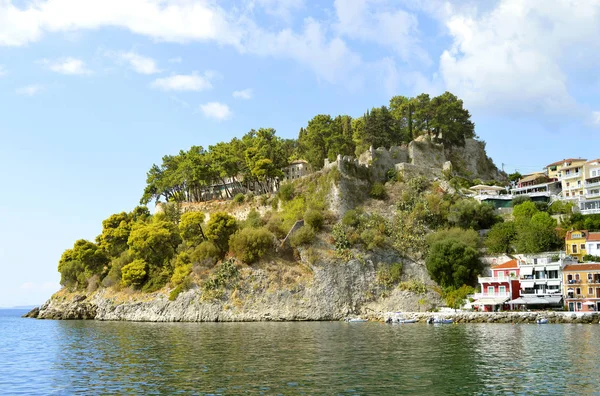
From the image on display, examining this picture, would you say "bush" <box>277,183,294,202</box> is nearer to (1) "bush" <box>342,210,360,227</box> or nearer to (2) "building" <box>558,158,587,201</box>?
(1) "bush" <box>342,210,360,227</box>

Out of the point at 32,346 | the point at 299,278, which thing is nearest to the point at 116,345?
the point at 32,346

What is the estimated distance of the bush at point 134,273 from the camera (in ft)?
242

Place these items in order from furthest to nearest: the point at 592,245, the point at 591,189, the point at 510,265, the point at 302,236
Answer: the point at 591,189 < the point at 302,236 < the point at 592,245 < the point at 510,265

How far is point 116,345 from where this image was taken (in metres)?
43.4

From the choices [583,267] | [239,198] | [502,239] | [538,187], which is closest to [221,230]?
[239,198]

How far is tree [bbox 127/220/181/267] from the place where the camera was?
7606 cm

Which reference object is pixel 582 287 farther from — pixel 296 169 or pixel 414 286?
pixel 296 169

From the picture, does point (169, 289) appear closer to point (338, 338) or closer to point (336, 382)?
point (338, 338)

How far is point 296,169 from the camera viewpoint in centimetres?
9131

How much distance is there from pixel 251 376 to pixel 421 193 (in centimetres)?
5396

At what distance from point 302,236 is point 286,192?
11.5m

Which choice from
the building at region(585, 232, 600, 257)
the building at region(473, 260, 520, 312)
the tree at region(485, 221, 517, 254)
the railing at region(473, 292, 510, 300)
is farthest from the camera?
the tree at region(485, 221, 517, 254)

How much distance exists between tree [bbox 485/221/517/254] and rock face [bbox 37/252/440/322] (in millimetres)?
8635

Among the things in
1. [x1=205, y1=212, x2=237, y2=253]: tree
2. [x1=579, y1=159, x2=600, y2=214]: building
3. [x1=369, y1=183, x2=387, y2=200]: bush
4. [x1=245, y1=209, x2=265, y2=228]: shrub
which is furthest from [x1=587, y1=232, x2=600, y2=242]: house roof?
[x1=205, y1=212, x2=237, y2=253]: tree
